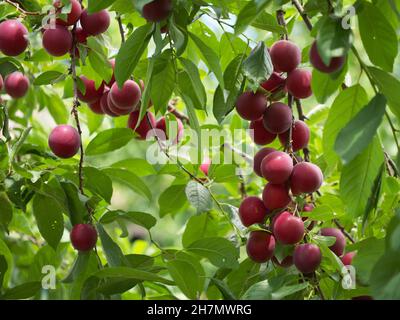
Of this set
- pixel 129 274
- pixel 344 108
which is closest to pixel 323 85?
pixel 344 108

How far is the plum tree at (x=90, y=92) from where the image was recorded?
125 centimetres

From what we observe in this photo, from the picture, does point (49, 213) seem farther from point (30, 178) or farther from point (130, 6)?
point (130, 6)

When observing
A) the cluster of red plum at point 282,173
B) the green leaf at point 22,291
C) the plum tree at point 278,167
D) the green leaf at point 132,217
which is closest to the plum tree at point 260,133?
the cluster of red plum at point 282,173

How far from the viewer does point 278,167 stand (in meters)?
1.02

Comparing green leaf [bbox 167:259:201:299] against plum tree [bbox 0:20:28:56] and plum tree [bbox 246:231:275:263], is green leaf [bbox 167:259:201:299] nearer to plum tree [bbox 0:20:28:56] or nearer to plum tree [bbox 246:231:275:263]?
plum tree [bbox 246:231:275:263]

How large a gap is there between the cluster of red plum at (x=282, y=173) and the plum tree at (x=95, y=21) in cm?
25

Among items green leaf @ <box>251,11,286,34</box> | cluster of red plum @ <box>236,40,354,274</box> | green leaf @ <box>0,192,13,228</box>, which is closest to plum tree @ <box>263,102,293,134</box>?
cluster of red plum @ <box>236,40,354,274</box>

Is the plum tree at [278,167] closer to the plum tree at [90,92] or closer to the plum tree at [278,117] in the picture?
the plum tree at [278,117]

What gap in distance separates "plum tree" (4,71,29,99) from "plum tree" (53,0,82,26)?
17 cm

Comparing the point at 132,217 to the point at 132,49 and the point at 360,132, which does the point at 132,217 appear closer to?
the point at 132,49

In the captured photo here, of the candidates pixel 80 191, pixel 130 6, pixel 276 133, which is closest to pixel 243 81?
pixel 276 133
